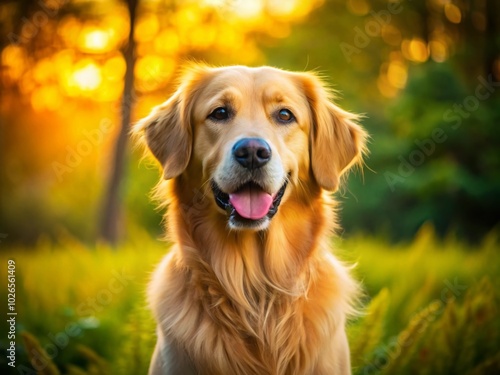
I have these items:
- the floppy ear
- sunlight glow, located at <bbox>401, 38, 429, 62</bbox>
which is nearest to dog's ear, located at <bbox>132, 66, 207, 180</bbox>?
the floppy ear

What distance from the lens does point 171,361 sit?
9.98 feet

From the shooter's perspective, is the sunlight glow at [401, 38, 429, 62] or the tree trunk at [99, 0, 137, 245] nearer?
the tree trunk at [99, 0, 137, 245]

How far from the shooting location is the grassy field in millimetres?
4145

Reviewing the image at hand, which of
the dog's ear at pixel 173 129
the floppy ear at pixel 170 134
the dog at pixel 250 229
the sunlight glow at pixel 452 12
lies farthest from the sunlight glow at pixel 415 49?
the floppy ear at pixel 170 134

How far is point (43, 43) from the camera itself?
25.2 ft

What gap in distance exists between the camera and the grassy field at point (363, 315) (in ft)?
13.6

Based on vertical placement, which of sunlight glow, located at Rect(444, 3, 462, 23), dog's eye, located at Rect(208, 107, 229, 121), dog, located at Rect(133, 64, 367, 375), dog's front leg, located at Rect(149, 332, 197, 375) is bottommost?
dog's front leg, located at Rect(149, 332, 197, 375)

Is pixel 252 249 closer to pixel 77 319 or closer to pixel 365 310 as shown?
pixel 365 310

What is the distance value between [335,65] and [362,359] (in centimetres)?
775

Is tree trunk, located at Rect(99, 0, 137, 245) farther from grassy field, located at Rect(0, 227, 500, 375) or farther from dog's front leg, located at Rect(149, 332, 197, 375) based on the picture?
dog's front leg, located at Rect(149, 332, 197, 375)

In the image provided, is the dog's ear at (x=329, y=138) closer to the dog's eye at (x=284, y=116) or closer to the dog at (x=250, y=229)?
the dog at (x=250, y=229)

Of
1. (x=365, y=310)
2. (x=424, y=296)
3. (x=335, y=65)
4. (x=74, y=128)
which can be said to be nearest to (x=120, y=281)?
(x=365, y=310)

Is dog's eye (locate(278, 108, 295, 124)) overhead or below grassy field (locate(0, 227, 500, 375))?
overhead

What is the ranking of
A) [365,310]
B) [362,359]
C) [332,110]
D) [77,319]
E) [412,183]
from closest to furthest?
[332,110] < [362,359] < [365,310] < [77,319] < [412,183]
